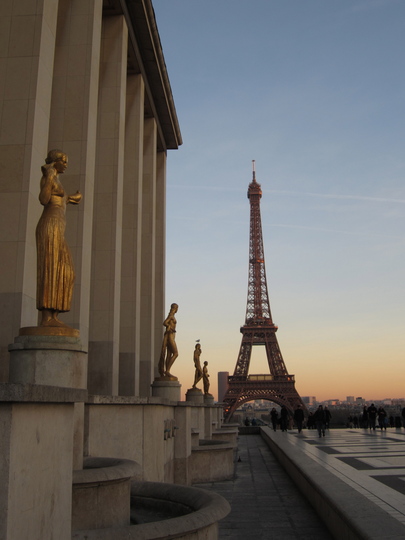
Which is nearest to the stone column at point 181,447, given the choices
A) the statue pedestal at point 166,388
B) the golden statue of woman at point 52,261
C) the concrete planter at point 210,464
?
the concrete planter at point 210,464

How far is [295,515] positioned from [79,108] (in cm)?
1186

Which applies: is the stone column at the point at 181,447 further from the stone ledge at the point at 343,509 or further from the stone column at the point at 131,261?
the stone column at the point at 131,261

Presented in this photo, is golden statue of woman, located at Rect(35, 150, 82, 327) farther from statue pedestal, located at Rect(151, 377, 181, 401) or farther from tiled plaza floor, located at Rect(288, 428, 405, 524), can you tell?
statue pedestal, located at Rect(151, 377, 181, 401)

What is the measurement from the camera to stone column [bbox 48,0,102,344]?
1491cm

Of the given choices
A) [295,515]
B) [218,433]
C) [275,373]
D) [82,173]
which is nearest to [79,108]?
[82,173]

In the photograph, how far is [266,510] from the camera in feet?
34.1

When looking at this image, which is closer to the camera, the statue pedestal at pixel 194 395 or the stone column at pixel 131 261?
the stone column at pixel 131 261

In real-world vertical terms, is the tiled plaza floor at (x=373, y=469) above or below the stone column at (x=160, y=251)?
below

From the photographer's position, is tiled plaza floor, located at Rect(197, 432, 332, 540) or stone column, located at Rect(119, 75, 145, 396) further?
stone column, located at Rect(119, 75, 145, 396)

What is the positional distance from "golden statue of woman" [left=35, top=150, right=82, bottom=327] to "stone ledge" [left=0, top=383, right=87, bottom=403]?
3098 millimetres

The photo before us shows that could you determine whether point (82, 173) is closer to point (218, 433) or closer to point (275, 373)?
point (218, 433)

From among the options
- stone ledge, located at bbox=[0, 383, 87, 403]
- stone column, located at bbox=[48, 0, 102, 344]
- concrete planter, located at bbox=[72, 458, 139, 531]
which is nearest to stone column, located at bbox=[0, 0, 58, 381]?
stone column, located at bbox=[48, 0, 102, 344]

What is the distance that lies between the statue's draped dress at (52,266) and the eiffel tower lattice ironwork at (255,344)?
64226 millimetres

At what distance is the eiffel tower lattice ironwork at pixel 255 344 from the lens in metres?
75.4
